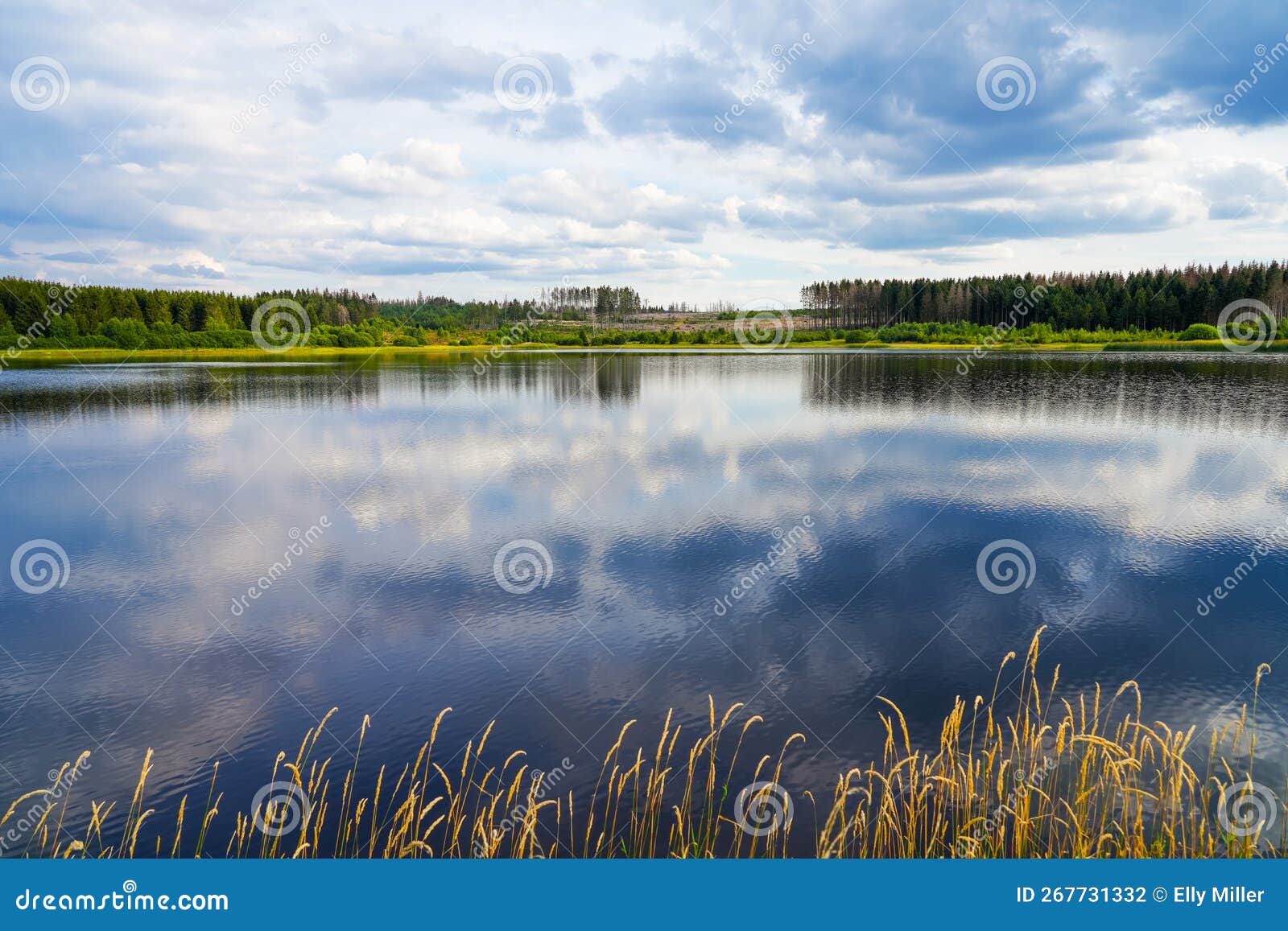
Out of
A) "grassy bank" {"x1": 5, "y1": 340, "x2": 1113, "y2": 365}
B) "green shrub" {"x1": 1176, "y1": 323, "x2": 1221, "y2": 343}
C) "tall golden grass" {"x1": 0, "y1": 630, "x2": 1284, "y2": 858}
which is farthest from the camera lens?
"green shrub" {"x1": 1176, "y1": 323, "x2": 1221, "y2": 343}

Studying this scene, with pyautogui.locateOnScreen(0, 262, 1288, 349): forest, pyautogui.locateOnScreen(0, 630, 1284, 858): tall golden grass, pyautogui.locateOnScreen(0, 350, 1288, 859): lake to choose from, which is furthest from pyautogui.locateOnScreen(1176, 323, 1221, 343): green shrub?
pyautogui.locateOnScreen(0, 630, 1284, 858): tall golden grass

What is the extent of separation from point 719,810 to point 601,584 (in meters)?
8.52

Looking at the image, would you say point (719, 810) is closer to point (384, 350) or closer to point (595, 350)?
point (595, 350)

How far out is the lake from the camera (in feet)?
37.9

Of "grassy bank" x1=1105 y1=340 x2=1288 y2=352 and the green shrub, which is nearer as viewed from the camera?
"grassy bank" x1=1105 y1=340 x2=1288 y2=352

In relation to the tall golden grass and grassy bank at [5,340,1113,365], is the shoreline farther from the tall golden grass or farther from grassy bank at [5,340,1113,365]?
the tall golden grass

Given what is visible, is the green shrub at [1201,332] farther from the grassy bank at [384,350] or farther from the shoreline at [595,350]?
the grassy bank at [384,350]

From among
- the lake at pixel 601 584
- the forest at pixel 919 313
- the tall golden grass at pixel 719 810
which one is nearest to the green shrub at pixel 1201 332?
the forest at pixel 919 313

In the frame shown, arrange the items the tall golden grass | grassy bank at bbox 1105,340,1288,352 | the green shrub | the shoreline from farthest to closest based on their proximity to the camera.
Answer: the green shrub < the shoreline < grassy bank at bbox 1105,340,1288,352 < the tall golden grass

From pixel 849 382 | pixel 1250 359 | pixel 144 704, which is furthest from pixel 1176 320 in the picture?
pixel 144 704

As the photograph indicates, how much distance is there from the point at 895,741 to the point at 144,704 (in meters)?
12.2

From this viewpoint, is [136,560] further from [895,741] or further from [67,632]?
[895,741]

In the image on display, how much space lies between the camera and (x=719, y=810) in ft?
30.6

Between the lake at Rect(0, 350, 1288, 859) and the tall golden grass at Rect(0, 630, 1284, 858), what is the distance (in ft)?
1.55
